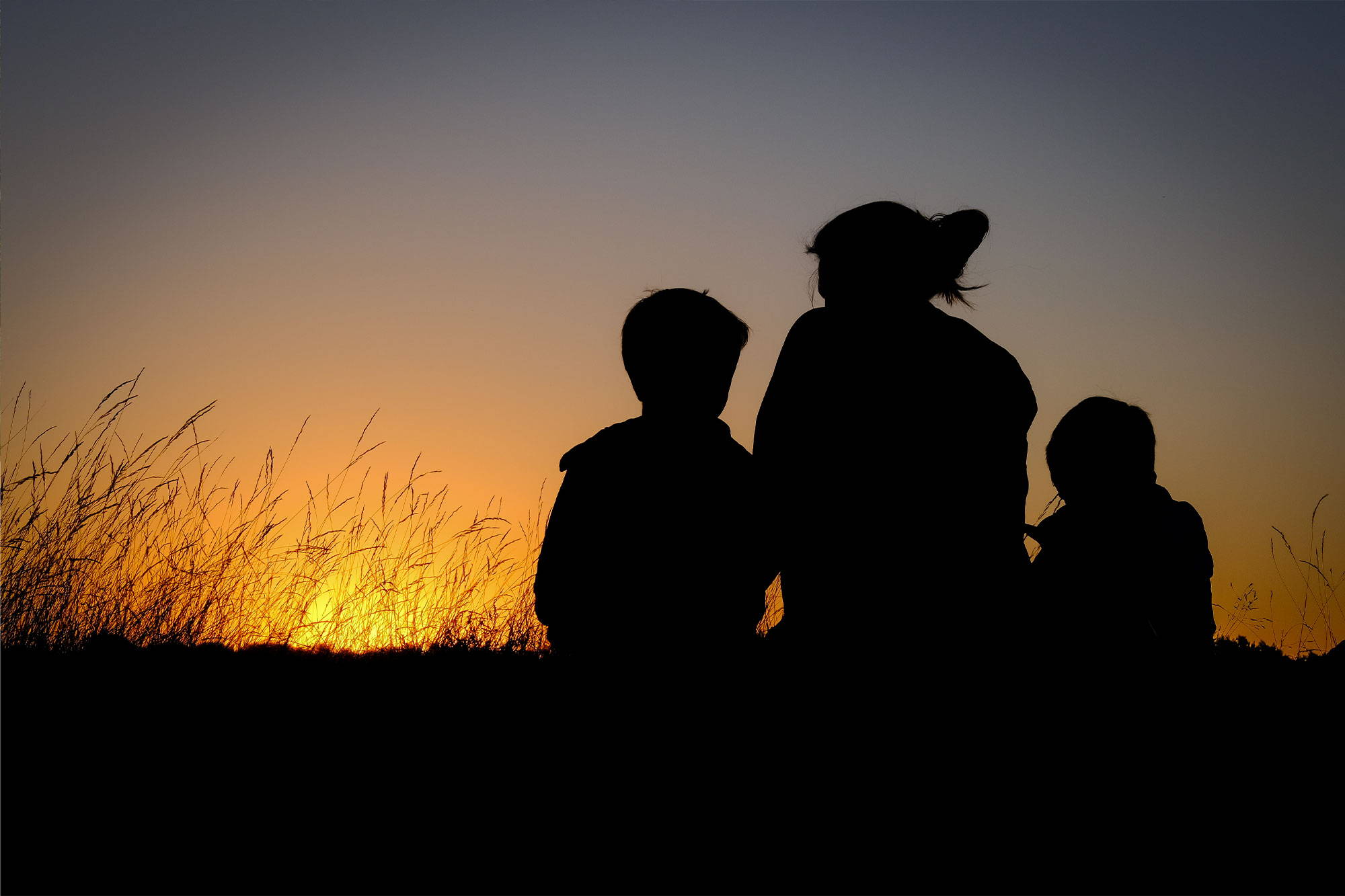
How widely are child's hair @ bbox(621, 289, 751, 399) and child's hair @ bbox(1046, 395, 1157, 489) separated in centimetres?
124

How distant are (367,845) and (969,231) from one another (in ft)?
5.87

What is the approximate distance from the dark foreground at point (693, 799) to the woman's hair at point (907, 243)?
0.83m

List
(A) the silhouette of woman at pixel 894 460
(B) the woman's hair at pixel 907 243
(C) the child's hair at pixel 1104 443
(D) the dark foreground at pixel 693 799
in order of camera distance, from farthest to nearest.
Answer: (C) the child's hair at pixel 1104 443, (B) the woman's hair at pixel 907 243, (A) the silhouette of woman at pixel 894 460, (D) the dark foreground at pixel 693 799

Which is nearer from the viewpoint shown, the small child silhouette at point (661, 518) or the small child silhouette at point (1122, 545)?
the small child silhouette at point (661, 518)

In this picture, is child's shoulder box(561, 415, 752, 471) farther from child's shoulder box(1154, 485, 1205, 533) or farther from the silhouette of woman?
child's shoulder box(1154, 485, 1205, 533)

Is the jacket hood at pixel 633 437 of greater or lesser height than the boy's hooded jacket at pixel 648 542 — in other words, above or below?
above

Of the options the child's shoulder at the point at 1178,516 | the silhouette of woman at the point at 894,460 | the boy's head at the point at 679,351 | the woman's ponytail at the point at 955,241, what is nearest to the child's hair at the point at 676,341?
the boy's head at the point at 679,351

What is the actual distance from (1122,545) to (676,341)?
1506mm

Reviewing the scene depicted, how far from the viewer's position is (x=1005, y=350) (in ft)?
6.26

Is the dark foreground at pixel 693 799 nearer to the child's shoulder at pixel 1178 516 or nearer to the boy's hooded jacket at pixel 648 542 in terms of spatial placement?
the boy's hooded jacket at pixel 648 542

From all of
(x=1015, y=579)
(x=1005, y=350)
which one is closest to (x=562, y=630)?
(x=1015, y=579)

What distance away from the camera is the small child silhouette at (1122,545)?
7.82ft

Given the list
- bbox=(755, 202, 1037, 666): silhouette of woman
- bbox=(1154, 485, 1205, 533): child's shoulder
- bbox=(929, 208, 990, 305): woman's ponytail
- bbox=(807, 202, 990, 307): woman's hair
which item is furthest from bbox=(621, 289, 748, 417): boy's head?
bbox=(1154, 485, 1205, 533): child's shoulder

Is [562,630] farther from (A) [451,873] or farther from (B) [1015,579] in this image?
(B) [1015,579]
